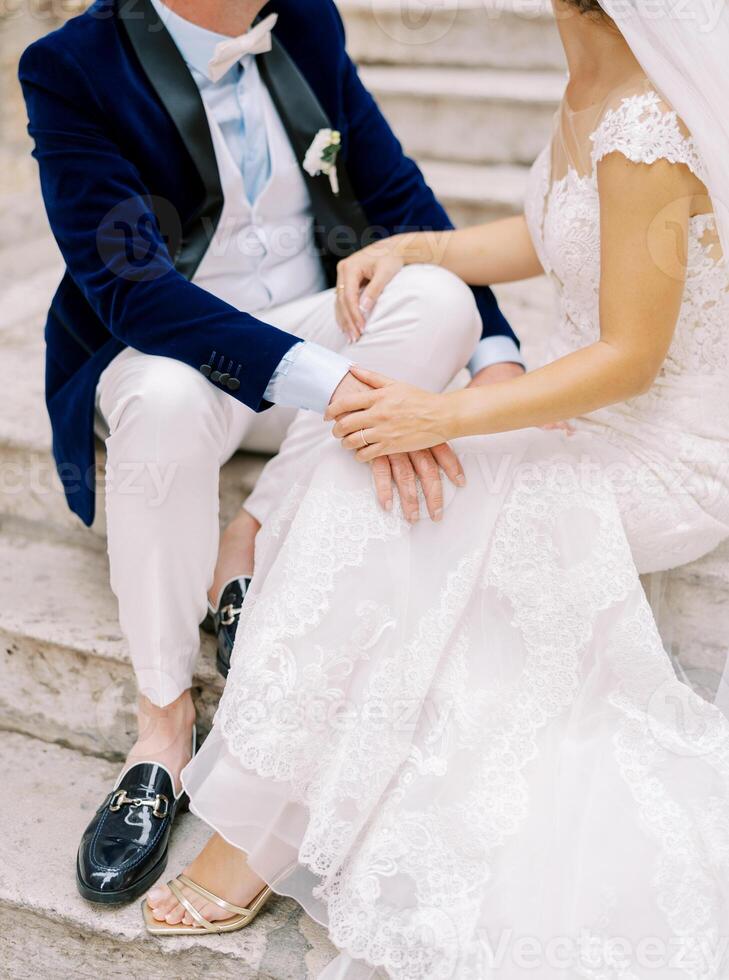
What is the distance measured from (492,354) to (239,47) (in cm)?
68

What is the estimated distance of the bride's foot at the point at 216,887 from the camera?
1.40 metres

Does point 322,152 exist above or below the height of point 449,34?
above

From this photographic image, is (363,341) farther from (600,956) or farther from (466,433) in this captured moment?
(600,956)

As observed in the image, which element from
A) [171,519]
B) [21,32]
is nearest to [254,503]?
[171,519]

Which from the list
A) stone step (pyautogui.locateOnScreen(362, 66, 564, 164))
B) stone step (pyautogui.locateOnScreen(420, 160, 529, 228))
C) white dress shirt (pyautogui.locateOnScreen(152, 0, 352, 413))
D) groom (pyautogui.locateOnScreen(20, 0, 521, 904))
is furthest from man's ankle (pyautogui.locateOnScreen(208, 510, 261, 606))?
stone step (pyautogui.locateOnScreen(362, 66, 564, 164))

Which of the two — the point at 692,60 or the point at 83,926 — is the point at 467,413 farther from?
the point at 83,926

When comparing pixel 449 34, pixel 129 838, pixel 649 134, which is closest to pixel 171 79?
pixel 649 134

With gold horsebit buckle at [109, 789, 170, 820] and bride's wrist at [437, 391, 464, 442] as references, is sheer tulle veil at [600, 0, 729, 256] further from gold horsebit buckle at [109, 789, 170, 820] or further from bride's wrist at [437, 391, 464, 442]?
gold horsebit buckle at [109, 789, 170, 820]

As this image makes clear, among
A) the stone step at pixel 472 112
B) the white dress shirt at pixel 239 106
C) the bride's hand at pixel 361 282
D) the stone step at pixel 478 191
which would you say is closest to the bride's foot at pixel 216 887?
the bride's hand at pixel 361 282

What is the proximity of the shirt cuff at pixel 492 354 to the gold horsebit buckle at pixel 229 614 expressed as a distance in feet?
1.98

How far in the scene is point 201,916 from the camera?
1.39 metres

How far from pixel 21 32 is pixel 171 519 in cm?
193

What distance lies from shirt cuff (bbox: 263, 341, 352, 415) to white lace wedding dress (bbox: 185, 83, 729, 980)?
96 mm

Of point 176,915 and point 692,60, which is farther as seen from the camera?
point 176,915
